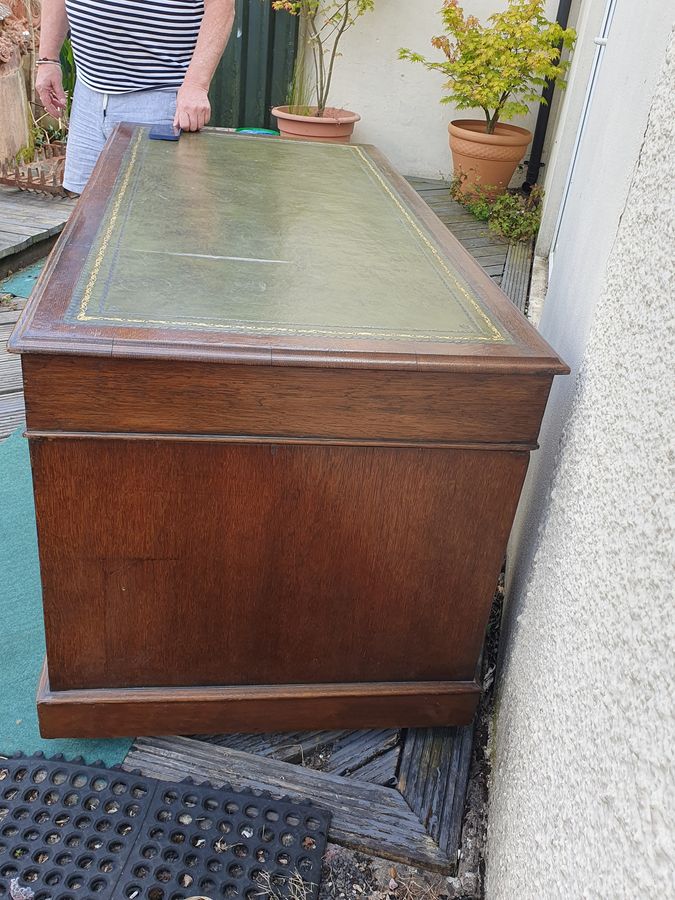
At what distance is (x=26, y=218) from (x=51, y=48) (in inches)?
51.9

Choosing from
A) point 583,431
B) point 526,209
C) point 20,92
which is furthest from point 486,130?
point 583,431

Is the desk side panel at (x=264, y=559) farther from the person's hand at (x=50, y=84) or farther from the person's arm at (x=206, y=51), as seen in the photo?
the person's hand at (x=50, y=84)

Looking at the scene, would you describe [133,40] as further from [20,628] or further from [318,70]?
[318,70]

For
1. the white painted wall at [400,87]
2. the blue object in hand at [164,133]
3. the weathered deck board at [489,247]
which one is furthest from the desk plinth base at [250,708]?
the white painted wall at [400,87]

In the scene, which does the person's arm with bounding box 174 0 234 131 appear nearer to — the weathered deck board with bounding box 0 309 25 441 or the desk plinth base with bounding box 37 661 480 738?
the weathered deck board with bounding box 0 309 25 441

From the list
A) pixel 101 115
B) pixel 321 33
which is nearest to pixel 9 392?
pixel 101 115

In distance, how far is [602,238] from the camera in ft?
4.19

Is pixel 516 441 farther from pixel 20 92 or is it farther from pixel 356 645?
pixel 20 92

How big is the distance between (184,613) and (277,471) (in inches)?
12.4

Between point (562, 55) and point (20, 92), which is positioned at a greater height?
point (562, 55)

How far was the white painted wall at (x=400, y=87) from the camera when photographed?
4887mm

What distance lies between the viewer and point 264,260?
1472 millimetres

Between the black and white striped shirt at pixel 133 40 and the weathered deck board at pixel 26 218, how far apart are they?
127cm

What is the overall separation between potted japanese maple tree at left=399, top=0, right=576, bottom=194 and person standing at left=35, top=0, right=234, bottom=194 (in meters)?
2.33
